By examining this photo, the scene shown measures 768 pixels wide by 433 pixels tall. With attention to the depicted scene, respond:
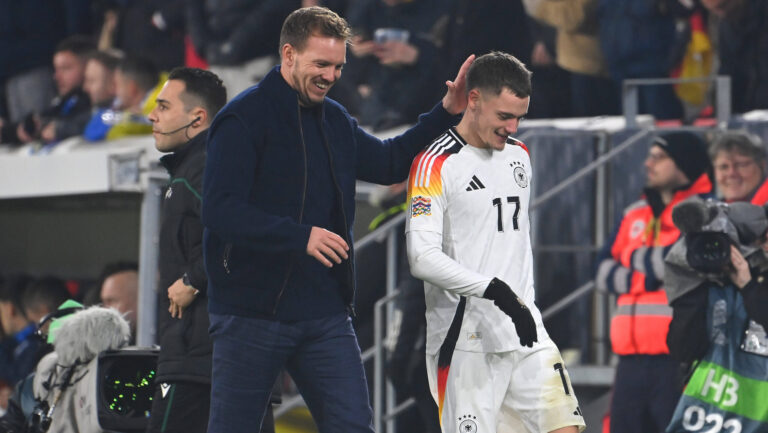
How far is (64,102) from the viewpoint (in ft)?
41.7

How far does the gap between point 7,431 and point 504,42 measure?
4204 mm

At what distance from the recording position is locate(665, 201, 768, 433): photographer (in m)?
6.74

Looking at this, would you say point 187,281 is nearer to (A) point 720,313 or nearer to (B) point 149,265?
(A) point 720,313

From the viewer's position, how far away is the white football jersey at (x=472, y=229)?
5.34 meters

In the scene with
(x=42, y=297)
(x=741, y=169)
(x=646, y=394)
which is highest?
(x=741, y=169)

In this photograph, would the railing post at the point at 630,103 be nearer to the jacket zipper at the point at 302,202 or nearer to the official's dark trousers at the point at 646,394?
the official's dark trousers at the point at 646,394

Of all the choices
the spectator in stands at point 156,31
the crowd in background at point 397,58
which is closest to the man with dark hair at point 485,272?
the crowd in background at point 397,58

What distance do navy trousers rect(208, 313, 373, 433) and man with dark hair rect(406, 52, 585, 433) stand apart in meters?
0.39

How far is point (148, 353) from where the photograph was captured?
6332 mm

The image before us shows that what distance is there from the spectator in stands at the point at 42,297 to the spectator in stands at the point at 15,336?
0.23ft

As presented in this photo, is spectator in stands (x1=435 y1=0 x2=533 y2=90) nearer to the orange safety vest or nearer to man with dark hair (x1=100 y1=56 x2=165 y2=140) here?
the orange safety vest

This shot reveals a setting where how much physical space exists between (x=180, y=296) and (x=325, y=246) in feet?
3.16

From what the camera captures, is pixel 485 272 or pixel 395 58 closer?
pixel 485 272

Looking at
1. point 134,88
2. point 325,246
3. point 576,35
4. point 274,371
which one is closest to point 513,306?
point 325,246
